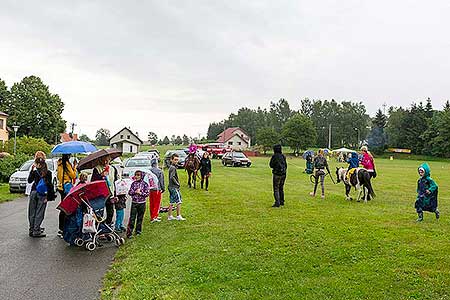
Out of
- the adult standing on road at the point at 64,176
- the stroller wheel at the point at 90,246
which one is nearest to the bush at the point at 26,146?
the adult standing on road at the point at 64,176

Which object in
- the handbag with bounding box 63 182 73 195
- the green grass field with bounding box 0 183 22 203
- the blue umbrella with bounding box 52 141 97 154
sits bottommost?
the green grass field with bounding box 0 183 22 203

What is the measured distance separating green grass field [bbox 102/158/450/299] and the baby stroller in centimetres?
78

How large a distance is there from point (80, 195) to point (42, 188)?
5.15 feet

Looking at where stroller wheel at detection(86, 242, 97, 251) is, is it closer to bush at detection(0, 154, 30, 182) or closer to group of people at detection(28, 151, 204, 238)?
group of people at detection(28, 151, 204, 238)

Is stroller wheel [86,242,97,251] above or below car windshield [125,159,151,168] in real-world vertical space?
below

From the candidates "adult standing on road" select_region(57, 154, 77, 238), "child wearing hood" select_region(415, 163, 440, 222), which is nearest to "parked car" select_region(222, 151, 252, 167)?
"child wearing hood" select_region(415, 163, 440, 222)

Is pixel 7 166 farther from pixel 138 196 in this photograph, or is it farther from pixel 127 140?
pixel 127 140

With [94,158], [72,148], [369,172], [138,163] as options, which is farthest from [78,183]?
[138,163]

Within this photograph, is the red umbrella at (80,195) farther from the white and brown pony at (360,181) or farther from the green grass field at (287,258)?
the white and brown pony at (360,181)

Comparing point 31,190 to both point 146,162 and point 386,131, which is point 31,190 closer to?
point 146,162

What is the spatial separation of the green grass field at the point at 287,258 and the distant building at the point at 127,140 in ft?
316

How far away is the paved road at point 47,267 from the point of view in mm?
5922

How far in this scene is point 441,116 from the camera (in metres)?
87.8

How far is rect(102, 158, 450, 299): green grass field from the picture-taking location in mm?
5772
